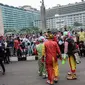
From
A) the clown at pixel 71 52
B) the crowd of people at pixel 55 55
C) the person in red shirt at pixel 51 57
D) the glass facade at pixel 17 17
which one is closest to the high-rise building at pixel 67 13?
the glass facade at pixel 17 17

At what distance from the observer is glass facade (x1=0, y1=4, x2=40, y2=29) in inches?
5399

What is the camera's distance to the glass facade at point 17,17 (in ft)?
450

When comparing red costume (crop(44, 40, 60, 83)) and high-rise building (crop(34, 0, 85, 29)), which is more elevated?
high-rise building (crop(34, 0, 85, 29))

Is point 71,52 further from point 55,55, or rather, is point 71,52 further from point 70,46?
point 55,55

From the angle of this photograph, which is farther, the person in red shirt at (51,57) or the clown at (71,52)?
the clown at (71,52)

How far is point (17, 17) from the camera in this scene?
151 meters

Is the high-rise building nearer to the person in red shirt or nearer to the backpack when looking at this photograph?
the backpack

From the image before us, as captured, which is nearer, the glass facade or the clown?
the clown

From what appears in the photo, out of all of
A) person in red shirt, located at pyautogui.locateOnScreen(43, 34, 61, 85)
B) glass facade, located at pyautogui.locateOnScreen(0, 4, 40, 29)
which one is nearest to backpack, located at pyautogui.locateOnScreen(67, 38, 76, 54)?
person in red shirt, located at pyautogui.locateOnScreen(43, 34, 61, 85)

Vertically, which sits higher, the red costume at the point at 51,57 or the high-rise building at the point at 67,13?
the high-rise building at the point at 67,13

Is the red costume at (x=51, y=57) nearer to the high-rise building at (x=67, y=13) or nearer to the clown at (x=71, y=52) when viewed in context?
the clown at (x=71, y=52)

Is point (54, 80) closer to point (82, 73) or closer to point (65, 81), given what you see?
point (65, 81)

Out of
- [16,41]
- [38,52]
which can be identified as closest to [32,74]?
[38,52]

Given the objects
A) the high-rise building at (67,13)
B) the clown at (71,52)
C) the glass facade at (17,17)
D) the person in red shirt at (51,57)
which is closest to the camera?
the person in red shirt at (51,57)
